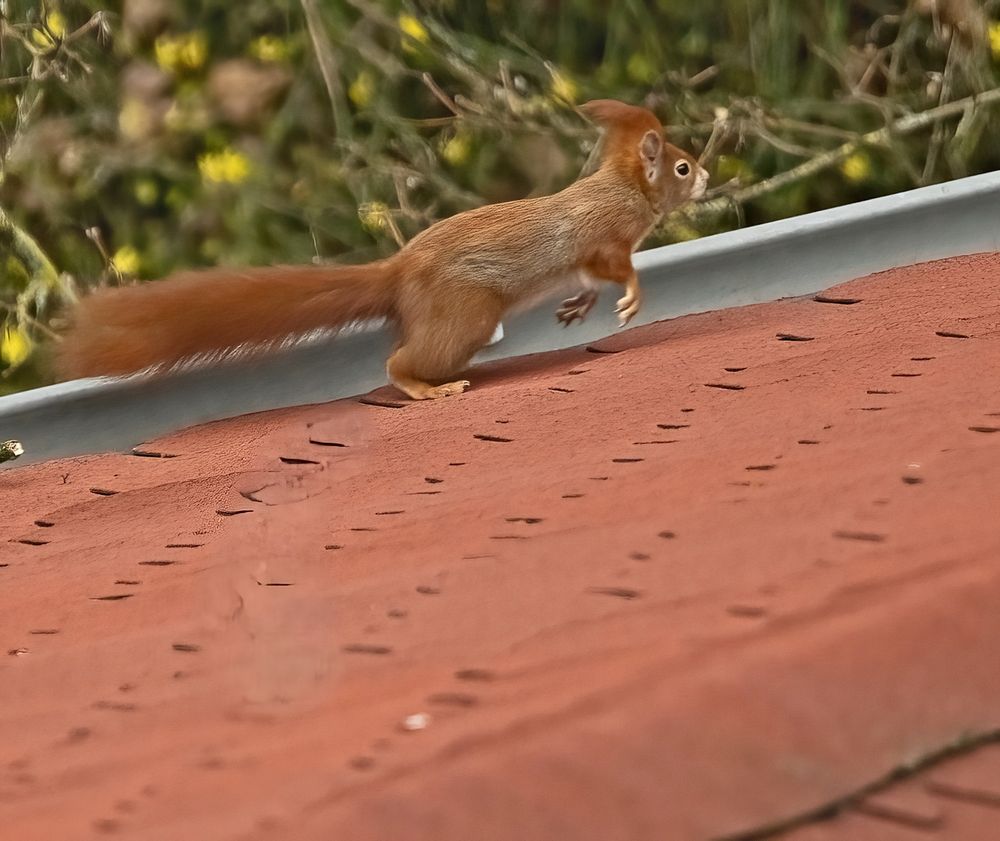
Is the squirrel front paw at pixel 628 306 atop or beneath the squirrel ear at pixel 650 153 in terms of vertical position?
beneath

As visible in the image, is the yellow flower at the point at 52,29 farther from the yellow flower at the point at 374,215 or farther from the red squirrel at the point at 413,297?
the red squirrel at the point at 413,297

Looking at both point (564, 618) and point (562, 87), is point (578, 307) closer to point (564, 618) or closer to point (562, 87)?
point (562, 87)

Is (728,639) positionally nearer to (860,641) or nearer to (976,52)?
(860,641)

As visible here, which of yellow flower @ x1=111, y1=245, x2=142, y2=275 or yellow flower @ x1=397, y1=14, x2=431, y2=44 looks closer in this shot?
yellow flower @ x1=397, y1=14, x2=431, y2=44

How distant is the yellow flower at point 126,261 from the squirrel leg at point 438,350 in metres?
1.33

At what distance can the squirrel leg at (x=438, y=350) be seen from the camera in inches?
99.5

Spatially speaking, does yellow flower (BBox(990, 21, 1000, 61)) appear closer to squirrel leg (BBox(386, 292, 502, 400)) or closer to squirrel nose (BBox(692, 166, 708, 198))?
squirrel nose (BBox(692, 166, 708, 198))

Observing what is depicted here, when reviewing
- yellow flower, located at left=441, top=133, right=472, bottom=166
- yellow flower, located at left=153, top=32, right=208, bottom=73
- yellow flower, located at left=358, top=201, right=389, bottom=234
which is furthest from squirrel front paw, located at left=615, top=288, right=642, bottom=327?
yellow flower, located at left=153, top=32, right=208, bottom=73

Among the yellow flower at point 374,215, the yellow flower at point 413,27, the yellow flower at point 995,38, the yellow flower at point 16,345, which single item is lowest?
the yellow flower at point 16,345

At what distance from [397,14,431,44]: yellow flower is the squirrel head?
827mm

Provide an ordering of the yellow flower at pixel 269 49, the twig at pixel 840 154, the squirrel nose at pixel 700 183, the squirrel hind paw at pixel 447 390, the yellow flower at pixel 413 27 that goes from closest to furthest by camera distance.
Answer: the squirrel hind paw at pixel 447 390, the squirrel nose at pixel 700 183, the twig at pixel 840 154, the yellow flower at pixel 413 27, the yellow flower at pixel 269 49

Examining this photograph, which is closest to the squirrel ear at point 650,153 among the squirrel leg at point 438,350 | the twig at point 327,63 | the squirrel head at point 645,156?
the squirrel head at point 645,156

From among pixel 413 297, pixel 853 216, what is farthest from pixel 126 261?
pixel 853 216

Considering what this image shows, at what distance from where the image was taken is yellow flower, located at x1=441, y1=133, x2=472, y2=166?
3.66m
